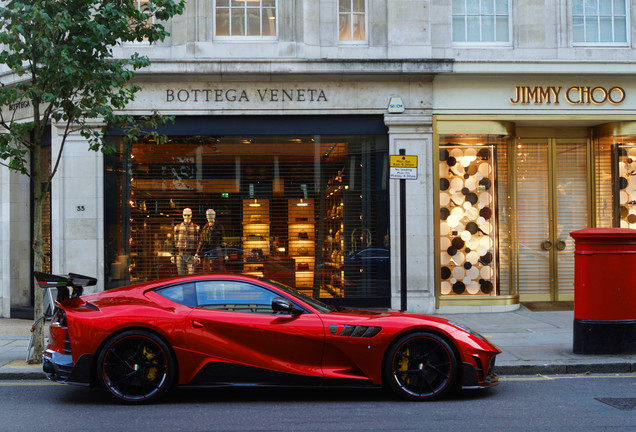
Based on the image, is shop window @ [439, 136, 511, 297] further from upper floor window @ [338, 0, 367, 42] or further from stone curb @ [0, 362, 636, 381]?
stone curb @ [0, 362, 636, 381]

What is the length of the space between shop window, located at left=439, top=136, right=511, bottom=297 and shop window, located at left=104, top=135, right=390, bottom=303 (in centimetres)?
129

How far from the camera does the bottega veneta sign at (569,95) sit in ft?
42.4

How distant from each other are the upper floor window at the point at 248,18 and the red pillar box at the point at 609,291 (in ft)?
24.7

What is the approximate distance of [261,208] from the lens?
42.8 feet

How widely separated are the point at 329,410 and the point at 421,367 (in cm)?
105

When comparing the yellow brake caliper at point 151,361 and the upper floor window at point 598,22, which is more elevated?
the upper floor window at point 598,22

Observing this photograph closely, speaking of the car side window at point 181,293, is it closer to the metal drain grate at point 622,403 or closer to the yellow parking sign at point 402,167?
the yellow parking sign at point 402,167

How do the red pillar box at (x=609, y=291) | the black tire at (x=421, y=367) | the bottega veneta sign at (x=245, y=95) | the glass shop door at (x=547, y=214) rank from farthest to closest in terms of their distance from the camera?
the glass shop door at (x=547, y=214)
the bottega veneta sign at (x=245, y=95)
the red pillar box at (x=609, y=291)
the black tire at (x=421, y=367)

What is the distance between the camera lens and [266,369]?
21.2 feet

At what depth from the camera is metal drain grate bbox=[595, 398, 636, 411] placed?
6.34 meters

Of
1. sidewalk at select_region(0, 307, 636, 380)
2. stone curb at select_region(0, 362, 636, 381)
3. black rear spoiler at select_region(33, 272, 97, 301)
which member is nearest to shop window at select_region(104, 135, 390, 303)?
sidewalk at select_region(0, 307, 636, 380)

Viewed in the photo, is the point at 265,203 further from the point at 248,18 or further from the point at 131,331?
the point at 131,331

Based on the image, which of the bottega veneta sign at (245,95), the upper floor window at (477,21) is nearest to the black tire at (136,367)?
the bottega veneta sign at (245,95)

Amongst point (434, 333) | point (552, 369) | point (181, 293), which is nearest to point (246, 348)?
point (181, 293)
